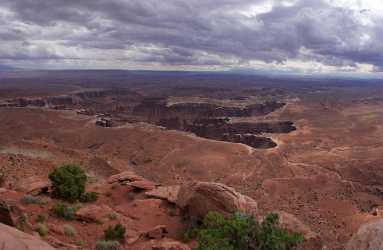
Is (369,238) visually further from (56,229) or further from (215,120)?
(215,120)

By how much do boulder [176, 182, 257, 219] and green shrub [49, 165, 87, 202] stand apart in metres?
5.78

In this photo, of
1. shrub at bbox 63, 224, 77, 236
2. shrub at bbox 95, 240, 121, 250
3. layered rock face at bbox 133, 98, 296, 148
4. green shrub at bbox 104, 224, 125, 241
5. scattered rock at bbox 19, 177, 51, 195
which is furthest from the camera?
layered rock face at bbox 133, 98, 296, 148

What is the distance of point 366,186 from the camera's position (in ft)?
143

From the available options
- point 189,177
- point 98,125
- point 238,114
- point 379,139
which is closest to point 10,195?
point 189,177

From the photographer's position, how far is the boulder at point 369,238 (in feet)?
29.0

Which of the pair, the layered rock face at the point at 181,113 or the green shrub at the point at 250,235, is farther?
the layered rock face at the point at 181,113

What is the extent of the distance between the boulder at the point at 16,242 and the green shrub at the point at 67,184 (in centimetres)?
1327

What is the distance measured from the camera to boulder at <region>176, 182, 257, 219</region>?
19.9 metres

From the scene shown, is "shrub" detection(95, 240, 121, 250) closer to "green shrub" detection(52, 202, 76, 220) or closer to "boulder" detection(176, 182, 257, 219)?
"green shrub" detection(52, 202, 76, 220)

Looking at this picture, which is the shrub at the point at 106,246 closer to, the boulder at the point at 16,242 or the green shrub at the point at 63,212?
the green shrub at the point at 63,212

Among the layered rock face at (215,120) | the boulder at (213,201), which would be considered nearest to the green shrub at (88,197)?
the boulder at (213,201)

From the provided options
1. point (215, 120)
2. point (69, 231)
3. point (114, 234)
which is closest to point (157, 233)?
point (114, 234)

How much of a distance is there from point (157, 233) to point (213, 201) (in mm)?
3204

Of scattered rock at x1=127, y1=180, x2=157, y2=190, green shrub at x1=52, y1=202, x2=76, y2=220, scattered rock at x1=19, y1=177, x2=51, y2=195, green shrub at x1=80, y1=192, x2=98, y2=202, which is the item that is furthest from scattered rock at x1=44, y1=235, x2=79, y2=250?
scattered rock at x1=127, y1=180, x2=157, y2=190
